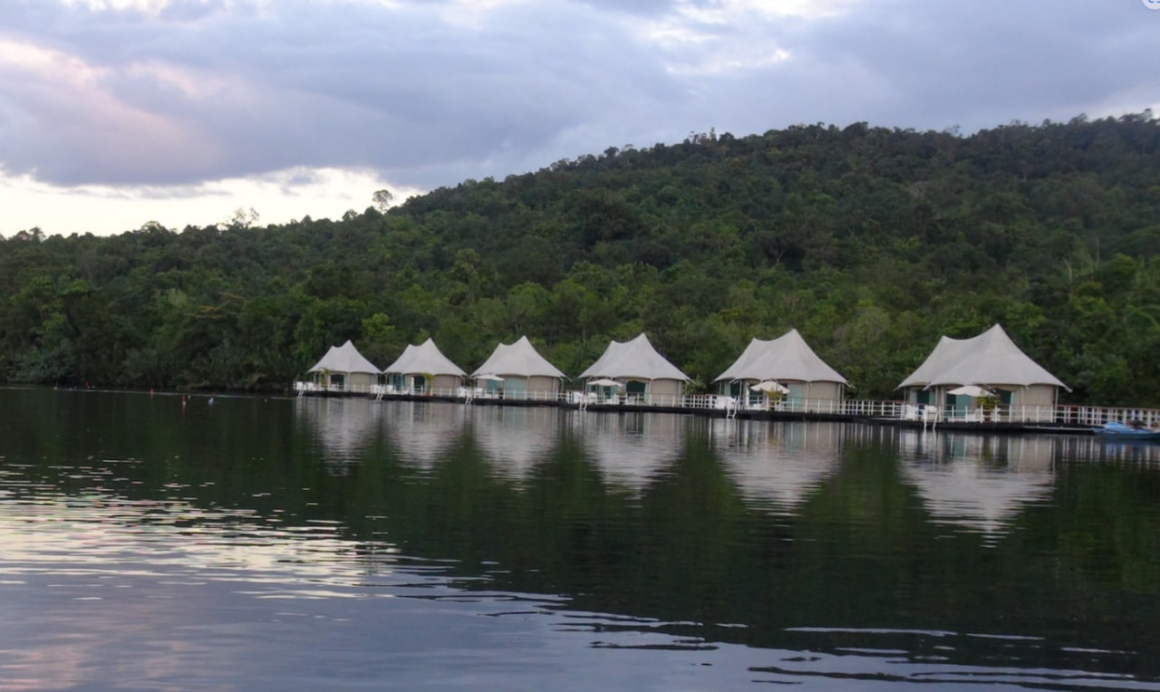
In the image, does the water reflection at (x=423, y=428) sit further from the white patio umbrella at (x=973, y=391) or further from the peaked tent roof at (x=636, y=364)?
the white patio umbrella at (x=973, y=391)

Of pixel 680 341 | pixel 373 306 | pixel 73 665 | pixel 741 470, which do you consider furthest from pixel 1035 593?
pixel 373 306

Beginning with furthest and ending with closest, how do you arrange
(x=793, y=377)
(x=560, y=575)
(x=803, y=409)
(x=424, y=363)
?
(x=424, y=363)
(x=793, y=377)
(x=803, y=409)
(x=560, y=575)

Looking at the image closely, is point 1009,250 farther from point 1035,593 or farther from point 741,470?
point 1035,593

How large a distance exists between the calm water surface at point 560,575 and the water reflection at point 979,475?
14 centimetres

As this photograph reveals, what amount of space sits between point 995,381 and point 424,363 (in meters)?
28.8

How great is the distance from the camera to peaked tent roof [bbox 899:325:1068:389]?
1564 inches

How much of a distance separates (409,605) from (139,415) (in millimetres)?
30645

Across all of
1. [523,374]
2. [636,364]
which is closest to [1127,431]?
[636,364]

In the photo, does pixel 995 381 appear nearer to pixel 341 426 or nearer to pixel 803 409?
pixel 803 409

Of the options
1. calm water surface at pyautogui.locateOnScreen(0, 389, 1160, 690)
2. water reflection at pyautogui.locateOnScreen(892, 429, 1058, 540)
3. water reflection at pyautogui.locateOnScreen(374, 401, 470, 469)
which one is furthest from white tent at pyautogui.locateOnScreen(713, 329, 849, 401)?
calm water surface at pyautogui.locateOnScreen(0, 389, 1160, 690)

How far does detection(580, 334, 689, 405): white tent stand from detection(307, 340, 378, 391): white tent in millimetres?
14699

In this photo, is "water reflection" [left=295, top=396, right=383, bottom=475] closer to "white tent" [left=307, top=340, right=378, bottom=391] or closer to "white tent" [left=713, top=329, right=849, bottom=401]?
"white tent" [left=307, top=340, right=378, bottom=391]

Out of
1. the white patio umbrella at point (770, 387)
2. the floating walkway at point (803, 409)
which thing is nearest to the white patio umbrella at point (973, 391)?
the floating walkway at point (803, 409)

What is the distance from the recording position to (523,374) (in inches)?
2137
